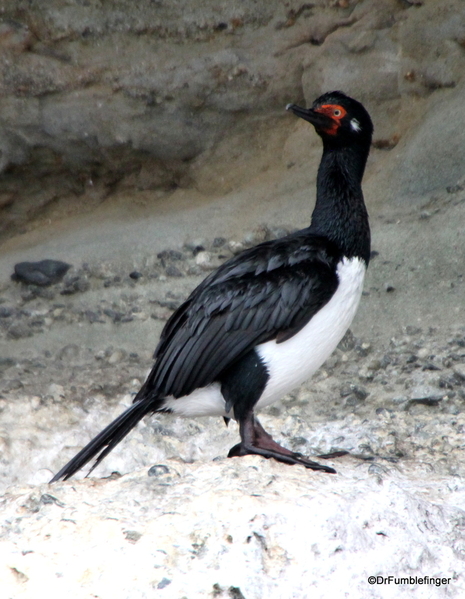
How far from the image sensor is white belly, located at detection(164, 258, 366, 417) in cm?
330

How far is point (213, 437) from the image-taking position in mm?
4207

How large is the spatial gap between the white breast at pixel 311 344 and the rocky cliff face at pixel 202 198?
1.55ft

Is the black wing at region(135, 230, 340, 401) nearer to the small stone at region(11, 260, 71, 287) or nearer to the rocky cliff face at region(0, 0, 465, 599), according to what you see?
the rocky cliff face at region(0, 0, 465, 599)

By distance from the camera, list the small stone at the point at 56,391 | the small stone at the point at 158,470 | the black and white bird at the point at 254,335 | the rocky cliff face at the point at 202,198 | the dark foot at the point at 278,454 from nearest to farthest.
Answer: the small stone at the point at 158,470
the dark foot at the point at 278,454
the black and white bird at the point at 254,335
the rocky cliff face at the point at 202,198
the small stone at the point at 56,391

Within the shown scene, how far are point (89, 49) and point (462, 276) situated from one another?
9.57 feet

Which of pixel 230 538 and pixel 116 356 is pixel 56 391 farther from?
pixel 230 538

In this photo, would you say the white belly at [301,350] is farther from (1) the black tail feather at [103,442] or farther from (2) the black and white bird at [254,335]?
(1) the black tail feather at [103,442]

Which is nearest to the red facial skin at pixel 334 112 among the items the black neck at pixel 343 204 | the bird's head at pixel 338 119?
the bird's head at pixel 338 119

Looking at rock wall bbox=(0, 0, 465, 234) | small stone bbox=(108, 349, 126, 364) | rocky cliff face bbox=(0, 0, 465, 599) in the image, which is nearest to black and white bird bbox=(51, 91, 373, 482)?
rocky cliff face bbox=(0, 0, 465, 599)

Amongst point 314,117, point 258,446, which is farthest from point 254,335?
point 314,117

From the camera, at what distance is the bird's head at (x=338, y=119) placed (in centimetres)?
374

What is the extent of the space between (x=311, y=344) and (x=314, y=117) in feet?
3.60

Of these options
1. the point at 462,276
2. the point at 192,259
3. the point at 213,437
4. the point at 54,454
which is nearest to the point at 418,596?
the point at 213,437

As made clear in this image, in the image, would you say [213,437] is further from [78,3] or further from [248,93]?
[78,3]
